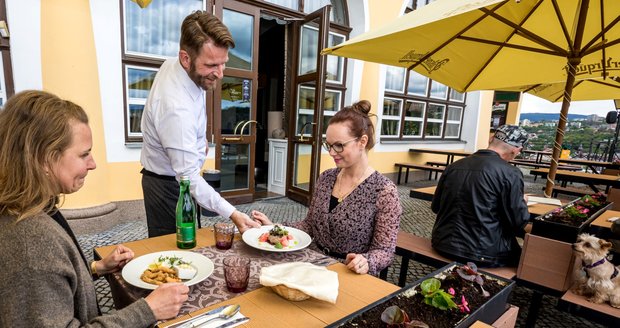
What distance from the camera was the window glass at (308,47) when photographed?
16.3ft

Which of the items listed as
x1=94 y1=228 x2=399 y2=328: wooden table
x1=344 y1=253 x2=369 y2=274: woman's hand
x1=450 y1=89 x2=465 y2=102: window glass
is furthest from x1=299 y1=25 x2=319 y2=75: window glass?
x1=450 y1=89 x2=465 y2=102: window glass

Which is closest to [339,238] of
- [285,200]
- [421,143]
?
[285,200]

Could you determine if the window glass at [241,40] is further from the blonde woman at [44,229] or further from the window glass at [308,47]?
the blonde woman at [44,229]

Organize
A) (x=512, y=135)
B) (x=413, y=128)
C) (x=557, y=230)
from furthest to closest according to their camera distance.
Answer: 1. (x=413, y=128)
2. (x=512, y=135)
3. (x=557, y=230)

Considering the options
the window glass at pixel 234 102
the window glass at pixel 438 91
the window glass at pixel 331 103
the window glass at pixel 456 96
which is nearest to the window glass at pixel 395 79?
the window glass at pixel 438 91

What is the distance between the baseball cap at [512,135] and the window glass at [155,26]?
11.9ft

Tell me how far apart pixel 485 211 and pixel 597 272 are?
618 millimetres

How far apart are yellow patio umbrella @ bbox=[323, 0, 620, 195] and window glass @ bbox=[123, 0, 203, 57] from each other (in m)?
2.31

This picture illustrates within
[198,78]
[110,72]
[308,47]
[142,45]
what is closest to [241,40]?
[308,47]

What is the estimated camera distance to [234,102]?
15.1ft

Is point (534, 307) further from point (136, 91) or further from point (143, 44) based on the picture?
point (143, 44)

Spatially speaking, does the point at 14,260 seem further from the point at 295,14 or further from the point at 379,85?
the point at 379,85

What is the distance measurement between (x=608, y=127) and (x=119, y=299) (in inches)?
608

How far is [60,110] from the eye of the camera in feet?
2.67
